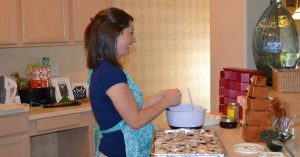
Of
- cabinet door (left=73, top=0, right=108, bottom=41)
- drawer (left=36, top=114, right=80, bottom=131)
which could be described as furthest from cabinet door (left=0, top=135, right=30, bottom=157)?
cabinet door (left=73, top=0, right=108, bottom=41)

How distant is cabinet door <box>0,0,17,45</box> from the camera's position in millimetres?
3182

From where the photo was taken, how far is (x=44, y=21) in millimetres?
3441

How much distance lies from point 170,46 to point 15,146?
2.23 m

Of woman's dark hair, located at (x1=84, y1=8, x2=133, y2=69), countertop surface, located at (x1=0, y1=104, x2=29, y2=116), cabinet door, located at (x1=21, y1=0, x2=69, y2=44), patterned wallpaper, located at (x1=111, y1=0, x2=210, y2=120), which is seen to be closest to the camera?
woman's dark hair, located at (x1=84, y1=8, x2=133, y2=69)

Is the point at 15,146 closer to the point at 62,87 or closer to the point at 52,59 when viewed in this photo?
the point at 62,87

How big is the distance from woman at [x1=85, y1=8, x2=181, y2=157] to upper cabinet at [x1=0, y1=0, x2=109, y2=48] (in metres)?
1.59

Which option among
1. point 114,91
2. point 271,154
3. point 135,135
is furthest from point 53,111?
point 271,154

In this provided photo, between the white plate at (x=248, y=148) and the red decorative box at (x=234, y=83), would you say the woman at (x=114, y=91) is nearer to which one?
the white plate at (x=248, y=148)

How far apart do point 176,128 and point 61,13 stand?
1.98m

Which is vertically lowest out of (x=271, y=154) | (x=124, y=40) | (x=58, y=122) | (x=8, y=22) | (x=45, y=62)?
(x=58, y=122)

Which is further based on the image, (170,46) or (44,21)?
(170,46)

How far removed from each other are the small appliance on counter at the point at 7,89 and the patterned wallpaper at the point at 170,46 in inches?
49.4

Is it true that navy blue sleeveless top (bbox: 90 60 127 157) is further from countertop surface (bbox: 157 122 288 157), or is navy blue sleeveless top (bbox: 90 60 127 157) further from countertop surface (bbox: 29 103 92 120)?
countertop surface (bbox: 29 103 92 120)

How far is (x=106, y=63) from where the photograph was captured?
180cm
